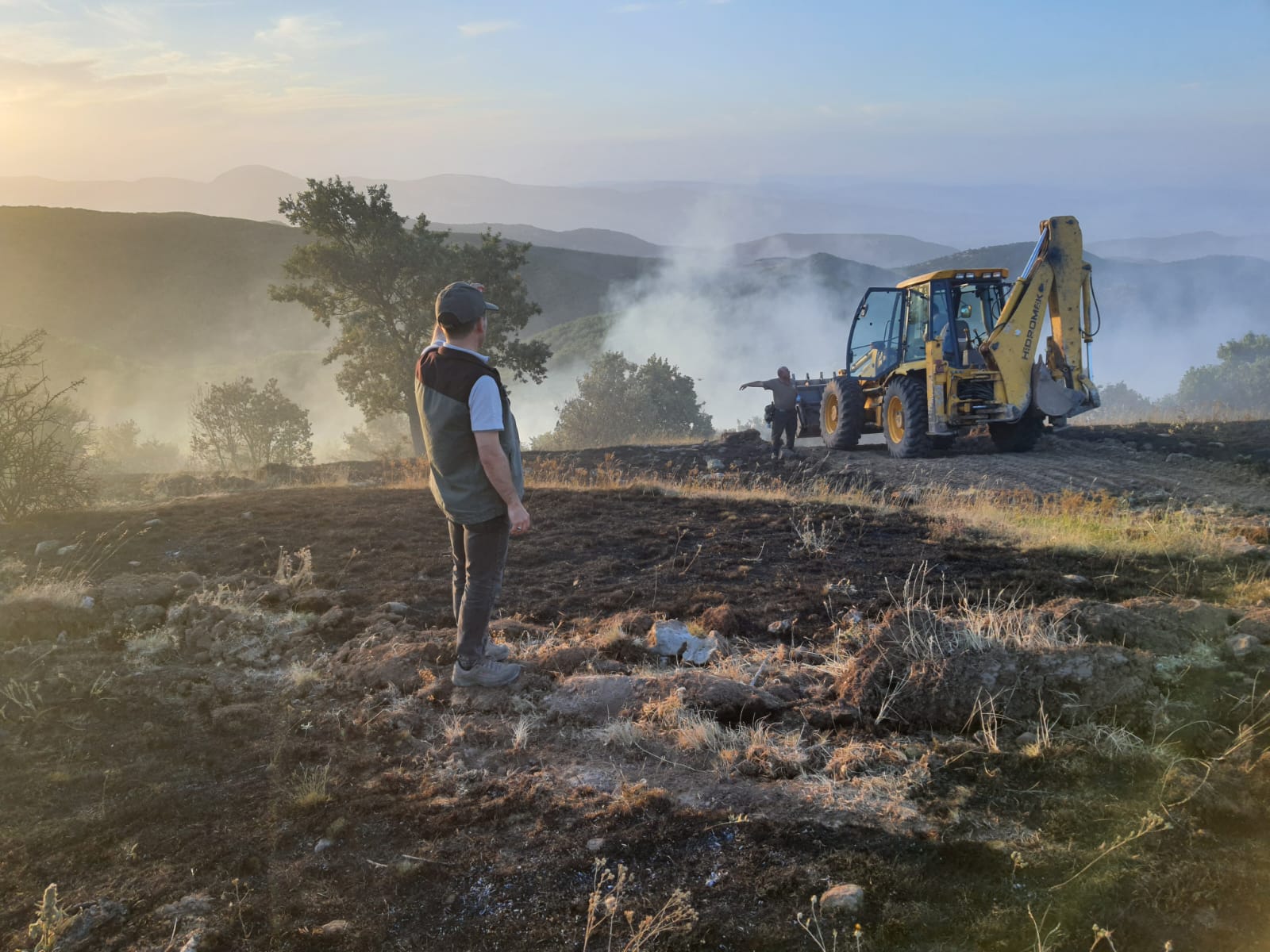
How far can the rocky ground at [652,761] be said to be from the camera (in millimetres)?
2404

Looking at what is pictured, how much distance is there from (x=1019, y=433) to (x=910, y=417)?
213 cm

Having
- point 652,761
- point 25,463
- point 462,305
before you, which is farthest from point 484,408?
point 25,463

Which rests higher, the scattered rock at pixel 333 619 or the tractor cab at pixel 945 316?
the tractor cab at pixel 945 316

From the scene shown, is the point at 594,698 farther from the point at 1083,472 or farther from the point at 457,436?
the point at 1083,472

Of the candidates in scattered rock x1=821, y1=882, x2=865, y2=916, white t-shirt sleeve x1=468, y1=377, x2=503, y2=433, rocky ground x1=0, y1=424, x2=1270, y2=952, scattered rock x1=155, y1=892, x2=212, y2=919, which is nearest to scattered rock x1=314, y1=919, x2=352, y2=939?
rocky ground x1=0, y1=424, x2=1270, y2=952

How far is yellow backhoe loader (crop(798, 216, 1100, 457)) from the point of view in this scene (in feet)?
38.1

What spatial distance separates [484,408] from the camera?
376 centimetres

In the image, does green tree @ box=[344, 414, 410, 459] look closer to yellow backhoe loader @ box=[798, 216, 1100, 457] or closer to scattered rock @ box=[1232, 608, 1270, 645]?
yellow backhoe loader @ box=[798, 216, 1100, 457]

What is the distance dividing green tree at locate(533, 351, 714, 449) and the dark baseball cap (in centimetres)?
2580

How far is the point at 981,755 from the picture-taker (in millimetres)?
3199

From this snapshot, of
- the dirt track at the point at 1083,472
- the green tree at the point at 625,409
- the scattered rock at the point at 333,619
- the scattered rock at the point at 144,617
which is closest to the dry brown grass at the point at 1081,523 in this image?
the dirt track at the point at 1083,472

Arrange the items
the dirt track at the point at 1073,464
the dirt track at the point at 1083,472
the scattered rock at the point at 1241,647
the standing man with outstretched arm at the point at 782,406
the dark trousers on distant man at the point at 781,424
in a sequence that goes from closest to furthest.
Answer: the scattered rock at the point at 1241,647 < the dirt track at the point at 1083,472 < the dirt track at the point at 1073,464 < the standing man with outstretched arm at the point at 782,406 < the dark trousers on distant man at the point at 781,424

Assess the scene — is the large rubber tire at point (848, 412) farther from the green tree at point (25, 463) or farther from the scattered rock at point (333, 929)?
the scattered rock at point (333, 929)

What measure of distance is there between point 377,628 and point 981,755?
12.2ft
